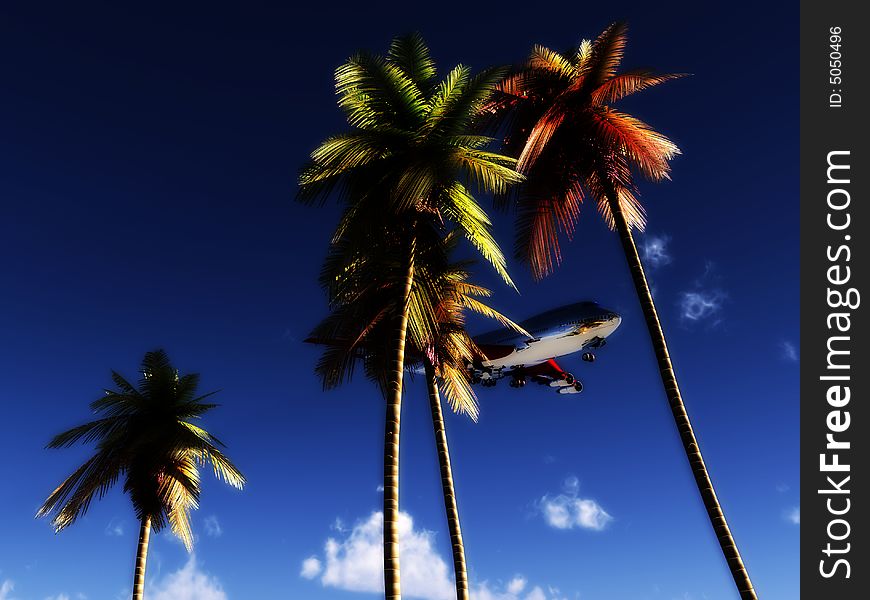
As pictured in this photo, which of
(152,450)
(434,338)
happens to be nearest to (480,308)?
(434,338)

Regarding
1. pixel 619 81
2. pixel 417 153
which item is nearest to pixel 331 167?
pixel 417 153

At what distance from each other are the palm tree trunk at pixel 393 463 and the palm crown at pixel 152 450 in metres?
13.5

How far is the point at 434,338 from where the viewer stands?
1823 cm

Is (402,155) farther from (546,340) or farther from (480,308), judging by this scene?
(546,340)

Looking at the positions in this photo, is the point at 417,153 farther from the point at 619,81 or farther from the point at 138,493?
the point at 138,493

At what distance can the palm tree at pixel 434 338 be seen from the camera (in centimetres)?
1523

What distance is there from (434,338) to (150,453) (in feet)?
42.0

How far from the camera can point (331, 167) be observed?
550 inches

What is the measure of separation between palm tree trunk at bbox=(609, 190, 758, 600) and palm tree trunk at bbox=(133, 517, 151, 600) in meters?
19.9

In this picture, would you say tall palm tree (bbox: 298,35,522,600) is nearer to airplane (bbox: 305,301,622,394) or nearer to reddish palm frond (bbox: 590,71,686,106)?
reddish palm frond (bbox: 590,71,686,106)

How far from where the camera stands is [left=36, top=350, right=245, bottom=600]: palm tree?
21438 mm

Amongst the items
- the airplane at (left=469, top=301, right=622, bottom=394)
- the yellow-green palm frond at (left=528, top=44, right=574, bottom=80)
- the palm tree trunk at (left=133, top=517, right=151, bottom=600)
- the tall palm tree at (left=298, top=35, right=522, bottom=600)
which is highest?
the airplane at (left=469, top=301, right=622, bottom=394)

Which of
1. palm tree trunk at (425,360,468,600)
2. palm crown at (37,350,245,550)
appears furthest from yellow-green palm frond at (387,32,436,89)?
palm crown at (37,350,245,550)

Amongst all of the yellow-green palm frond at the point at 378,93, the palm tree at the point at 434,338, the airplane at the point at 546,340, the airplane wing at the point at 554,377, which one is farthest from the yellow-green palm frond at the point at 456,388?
the airplane wing at the point at 554,377
